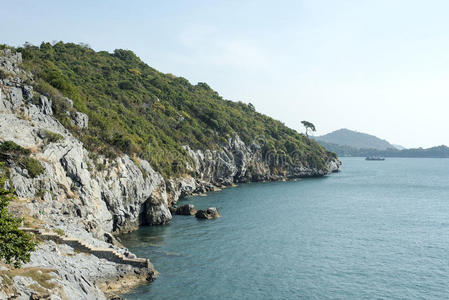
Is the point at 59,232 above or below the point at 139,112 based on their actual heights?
below

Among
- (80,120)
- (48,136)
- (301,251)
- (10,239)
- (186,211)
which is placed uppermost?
(80,120)

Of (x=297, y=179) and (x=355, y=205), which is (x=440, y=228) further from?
(x=297, y=179)

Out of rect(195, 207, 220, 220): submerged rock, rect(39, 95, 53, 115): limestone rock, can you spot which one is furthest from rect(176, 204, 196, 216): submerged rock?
rect(39, 95, 53, 115): limestone rock

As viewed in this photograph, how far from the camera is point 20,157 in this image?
1656 inches

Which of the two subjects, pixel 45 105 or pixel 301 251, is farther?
pixel 45 105

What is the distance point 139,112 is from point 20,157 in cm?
6913

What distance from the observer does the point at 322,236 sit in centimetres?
5825

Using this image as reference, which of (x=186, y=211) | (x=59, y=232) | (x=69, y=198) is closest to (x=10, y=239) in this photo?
(x=59, y=232)

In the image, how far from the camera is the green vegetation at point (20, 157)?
40.8 m

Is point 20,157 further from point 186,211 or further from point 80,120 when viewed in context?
point 186,211

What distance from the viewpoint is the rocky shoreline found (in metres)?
30.5

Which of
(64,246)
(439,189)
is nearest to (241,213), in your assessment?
(64,246)

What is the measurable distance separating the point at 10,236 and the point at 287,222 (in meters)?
53.2

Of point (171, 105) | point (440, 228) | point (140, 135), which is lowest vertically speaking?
point (440, 228)
